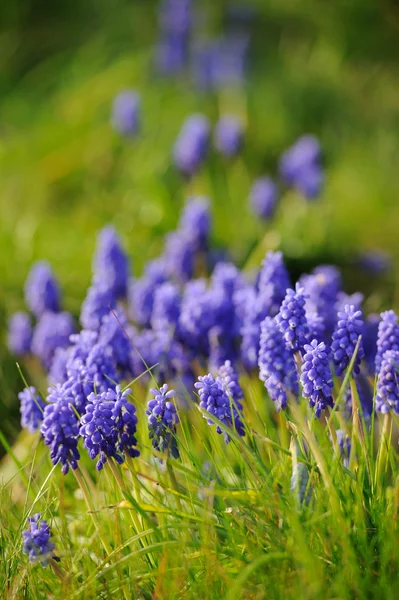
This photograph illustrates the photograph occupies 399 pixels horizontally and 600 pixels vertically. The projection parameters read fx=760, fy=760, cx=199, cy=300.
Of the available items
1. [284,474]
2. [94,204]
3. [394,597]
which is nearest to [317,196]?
[94,204]

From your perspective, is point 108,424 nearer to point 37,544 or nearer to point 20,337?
point 37,544

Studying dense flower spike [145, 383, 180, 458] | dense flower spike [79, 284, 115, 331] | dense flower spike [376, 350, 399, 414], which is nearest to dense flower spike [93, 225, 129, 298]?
dense flower spike [79, 284, 115, 331]

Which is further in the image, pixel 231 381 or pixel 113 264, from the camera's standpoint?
pixel 113 264

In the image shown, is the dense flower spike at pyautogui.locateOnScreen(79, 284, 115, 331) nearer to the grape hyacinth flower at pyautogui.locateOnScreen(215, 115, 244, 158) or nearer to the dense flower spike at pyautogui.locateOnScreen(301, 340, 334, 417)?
the dense flower spike at pyautogui.locateOnScreen(301, 340, 334, 417)

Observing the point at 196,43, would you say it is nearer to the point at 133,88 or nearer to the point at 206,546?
the point at 133,88

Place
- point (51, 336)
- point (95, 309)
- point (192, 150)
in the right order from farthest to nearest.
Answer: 1. point (192, 150)
2. point (51, 336)
3. point (95, 309)

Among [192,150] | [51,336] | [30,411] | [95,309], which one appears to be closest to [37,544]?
[30,411]
